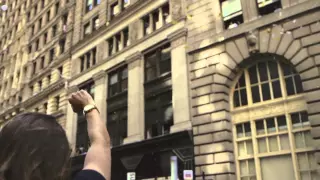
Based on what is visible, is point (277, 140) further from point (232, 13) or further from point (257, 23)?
point (232, 13)

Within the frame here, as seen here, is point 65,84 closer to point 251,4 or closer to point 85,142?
point 85,142

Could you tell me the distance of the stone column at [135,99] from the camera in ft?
74.1

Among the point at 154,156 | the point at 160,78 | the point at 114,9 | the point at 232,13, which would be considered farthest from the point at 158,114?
the point at 114,9

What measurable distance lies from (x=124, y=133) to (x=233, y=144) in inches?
378

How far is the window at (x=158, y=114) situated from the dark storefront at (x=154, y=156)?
0.96 metres

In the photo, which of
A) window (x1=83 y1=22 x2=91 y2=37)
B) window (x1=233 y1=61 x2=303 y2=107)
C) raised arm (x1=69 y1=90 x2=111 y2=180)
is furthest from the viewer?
window (x1=83 y1=22 x2=91 y2=37)

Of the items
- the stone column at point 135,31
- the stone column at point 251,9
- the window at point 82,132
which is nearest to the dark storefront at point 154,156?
the window at point 82,132

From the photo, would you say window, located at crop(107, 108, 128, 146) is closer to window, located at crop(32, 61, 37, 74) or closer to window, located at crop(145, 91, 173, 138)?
window, located at crop(145, 91, 173, 138)

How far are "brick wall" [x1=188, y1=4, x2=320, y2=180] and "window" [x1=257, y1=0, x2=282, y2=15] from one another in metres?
1.13

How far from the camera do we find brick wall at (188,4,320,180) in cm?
1502

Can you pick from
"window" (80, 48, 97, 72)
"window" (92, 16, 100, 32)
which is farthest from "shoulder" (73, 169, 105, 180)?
"window" (92, 16, 100, 32)

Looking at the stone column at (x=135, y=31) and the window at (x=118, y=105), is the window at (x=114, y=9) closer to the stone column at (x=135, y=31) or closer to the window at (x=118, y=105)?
the stone column at (x=135, y=31)

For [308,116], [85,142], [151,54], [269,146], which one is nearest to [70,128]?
[85,142]

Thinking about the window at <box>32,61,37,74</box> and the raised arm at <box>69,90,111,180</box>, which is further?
the window at <box>32,61,37,74</box>
